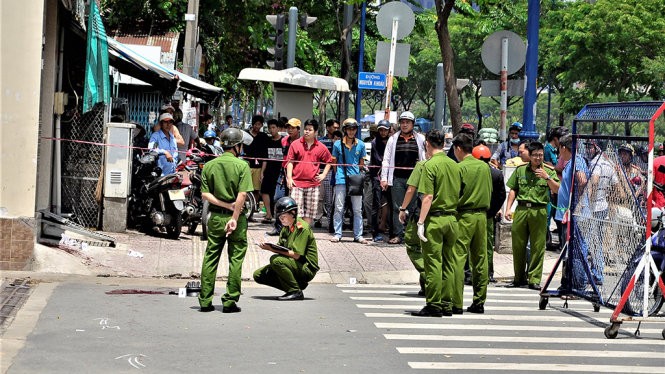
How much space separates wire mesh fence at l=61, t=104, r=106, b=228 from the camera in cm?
1644

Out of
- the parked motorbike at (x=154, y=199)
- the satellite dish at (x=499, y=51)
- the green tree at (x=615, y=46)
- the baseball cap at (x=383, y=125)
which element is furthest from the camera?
the green tree at (x=615, y=46)

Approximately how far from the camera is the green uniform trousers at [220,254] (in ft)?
37.3

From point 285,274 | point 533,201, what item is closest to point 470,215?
point 285,274

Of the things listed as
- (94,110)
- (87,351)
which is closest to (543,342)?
(87,351)

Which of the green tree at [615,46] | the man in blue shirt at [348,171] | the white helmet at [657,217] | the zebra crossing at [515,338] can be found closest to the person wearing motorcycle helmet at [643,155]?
the white helmet at [657,217]

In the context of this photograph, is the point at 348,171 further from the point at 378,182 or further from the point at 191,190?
the point at 191,190

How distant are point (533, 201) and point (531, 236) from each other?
410 millimetres

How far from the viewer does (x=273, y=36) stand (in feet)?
80.5

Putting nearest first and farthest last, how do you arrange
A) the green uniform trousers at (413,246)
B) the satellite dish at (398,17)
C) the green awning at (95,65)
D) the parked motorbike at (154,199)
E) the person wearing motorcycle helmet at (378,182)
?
the green uniform trousers at (413,246) < the green awning at (95,65) < the parked motorbike at (154,199) < the person wearing motorcycle helmet at (378,182) < the satellite dish at (398,17)

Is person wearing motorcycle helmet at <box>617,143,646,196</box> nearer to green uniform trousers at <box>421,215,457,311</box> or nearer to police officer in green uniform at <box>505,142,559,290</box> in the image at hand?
green uniform trousers at <box>421,215,457,311</box>

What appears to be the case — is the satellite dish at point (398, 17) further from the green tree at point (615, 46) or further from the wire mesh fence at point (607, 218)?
the green tree at point (615, 46)

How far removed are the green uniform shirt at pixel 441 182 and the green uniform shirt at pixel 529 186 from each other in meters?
2.39

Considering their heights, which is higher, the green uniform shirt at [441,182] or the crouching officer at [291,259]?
the green uniform shirt at [441,182]

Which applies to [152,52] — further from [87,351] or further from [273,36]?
[87,351]
